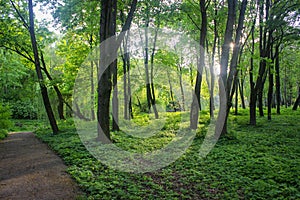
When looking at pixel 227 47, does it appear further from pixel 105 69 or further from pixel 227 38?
pixel 105 69

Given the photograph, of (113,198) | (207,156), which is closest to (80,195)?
(113,198)

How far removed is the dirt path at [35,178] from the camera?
445 centimetres

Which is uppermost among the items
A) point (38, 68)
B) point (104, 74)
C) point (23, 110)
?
point (38, 68)

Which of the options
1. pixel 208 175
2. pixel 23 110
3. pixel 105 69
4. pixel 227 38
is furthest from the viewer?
pixel 23 110

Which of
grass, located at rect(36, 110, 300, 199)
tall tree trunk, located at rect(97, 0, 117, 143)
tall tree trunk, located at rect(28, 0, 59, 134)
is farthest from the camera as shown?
tall tree trunk, located at rect(28, 0, 59, 134)

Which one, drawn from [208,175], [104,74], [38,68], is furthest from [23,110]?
[208,175]

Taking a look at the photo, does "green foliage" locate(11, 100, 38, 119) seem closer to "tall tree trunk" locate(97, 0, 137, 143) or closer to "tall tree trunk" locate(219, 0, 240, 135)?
"tall tree trunk" locate(97, 0, 137, 143)

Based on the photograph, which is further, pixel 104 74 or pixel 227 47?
pixel 227 47

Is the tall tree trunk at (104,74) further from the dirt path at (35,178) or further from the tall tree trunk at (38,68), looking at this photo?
the tall tree trunk at (38,68)

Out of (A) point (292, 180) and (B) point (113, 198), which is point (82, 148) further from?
(A) point (292, 180)

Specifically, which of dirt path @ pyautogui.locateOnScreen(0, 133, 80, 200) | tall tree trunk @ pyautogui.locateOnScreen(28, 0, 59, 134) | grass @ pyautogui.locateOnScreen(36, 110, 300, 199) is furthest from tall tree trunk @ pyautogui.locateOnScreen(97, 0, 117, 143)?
tall tree trunk @ pyautogui.locateOnScreen(28, 0, 59, 134)

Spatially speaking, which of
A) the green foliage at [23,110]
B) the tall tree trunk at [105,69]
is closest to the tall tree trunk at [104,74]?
the tall tree trunk at [105,69]

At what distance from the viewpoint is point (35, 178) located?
5.37 m

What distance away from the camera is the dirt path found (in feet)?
14.6
